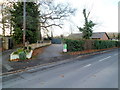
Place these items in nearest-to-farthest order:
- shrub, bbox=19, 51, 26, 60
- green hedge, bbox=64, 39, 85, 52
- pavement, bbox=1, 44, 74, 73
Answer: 1. pavement, bbox=1, 44, 74, 73
2. shrub, bbox=19, 51, 26, 60
3. green hedge, bbox=64, 39, 85, 52

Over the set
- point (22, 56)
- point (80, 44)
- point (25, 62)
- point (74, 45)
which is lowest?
point (25, 62)

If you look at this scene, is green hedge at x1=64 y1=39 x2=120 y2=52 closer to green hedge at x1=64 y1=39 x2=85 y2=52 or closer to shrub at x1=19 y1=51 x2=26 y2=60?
green hedge at x1=64 y1=39 x2=85 y2=52

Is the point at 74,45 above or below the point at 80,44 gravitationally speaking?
below

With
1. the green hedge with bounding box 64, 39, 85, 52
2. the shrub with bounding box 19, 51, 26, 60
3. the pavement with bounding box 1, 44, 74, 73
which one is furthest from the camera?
the green hedge with bounding box 64, 39, 85, 52

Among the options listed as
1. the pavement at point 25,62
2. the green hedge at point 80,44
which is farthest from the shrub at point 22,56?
the green hedge at point 80,44

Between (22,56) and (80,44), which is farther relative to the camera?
(80,44)

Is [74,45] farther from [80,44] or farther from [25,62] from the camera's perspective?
[25,62]

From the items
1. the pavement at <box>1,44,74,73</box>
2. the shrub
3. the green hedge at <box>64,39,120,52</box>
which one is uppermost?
the green hedge at <box>64,39,120,52</box>

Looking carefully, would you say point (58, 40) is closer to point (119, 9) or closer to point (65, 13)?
point (65, 13)

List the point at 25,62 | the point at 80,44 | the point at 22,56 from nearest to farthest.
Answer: the point at 25,62 < the point at 22,56 < the point at 80,44

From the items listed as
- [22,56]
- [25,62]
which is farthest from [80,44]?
[25,62]

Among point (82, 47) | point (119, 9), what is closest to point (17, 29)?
point (82, 47)

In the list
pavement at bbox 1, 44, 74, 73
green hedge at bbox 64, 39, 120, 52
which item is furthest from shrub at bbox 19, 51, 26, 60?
green hedge at bbox 64, 39, 120, 52

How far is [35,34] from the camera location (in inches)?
595
